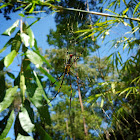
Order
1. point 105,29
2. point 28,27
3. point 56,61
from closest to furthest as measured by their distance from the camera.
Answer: point 28,27, point 105,29, point 56,61

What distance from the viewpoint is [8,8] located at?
6.94ft

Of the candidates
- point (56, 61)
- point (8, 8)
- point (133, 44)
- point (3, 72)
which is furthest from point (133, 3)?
point (56, 61)

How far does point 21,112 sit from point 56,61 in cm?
533

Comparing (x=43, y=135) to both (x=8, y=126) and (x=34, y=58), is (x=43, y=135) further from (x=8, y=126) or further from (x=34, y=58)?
(x=34, y=58)

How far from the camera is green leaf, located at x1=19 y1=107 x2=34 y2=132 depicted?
1.06 feet

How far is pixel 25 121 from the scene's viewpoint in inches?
13.1

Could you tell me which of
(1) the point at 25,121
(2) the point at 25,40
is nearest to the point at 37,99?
(1) the point at 25,121

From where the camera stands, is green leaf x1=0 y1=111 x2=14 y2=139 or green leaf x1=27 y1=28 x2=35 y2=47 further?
green leaf x1=27 y1=28 x2=35 y2=47

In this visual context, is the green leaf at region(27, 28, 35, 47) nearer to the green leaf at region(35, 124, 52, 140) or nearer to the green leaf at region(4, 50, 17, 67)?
the green leaf at region(4, 50, 17, 67)

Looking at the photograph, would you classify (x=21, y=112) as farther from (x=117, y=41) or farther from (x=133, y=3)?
(x=133, y=3)

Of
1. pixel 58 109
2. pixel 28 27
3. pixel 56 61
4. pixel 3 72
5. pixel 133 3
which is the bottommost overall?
pixel 58 109

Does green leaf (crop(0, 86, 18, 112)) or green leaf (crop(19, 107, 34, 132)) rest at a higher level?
green leaf (crop(0, 86, 18, 112))

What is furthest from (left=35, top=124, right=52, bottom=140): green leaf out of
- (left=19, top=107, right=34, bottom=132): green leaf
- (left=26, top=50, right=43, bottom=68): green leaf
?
(left=26, top=50, right=43, bottom=68): green leaf

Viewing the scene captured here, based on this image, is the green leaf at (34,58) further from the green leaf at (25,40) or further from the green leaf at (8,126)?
the green leaf at (8,126)
